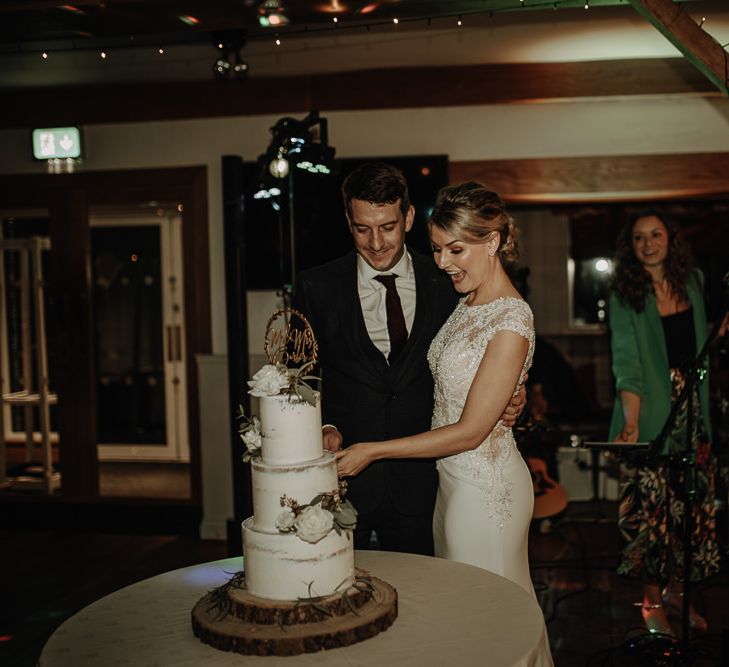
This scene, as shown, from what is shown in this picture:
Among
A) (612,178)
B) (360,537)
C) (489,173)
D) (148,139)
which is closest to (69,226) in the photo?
(148,139)

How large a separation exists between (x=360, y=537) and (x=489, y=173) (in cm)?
343

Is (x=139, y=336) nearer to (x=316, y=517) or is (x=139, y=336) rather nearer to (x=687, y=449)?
(x=687, y=449)

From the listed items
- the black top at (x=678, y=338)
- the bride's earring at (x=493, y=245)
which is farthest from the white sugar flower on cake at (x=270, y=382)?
the black top at (x=678, y=338)

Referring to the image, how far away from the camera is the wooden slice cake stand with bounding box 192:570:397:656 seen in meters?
1.76

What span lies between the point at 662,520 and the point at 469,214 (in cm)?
201

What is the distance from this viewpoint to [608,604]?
4.34 m

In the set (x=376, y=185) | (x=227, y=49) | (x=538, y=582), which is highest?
(x=227, y=49)

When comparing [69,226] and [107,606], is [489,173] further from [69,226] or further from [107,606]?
[107,606]

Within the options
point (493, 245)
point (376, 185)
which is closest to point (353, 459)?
point (493, 245)

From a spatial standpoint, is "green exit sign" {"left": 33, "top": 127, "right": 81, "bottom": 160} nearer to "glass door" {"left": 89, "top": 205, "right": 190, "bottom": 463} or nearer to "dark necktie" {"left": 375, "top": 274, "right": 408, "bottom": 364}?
"glass door" {"left": 89, "top": 205, "right": 190, "bottom": 463}

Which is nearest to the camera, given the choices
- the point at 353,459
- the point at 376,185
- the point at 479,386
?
the point at 353,459

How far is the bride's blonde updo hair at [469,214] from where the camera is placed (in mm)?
2402

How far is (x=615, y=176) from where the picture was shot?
563cm

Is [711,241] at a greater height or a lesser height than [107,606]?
greater
